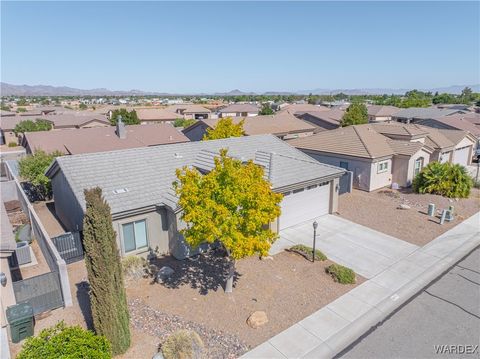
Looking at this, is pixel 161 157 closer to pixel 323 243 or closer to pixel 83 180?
pixel 83 180

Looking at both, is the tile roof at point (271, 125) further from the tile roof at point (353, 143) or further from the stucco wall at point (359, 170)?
the stucco wall at point (359, 170)

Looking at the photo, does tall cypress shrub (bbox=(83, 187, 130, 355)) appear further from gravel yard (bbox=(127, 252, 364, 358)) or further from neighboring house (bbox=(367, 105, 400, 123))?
neighboring house (bbox=(367, 105, 400, 123))

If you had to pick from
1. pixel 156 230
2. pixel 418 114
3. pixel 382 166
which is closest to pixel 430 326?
pixel 156 230

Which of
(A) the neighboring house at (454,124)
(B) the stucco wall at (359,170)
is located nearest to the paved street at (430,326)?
(B) the stucco wall at (359,170)

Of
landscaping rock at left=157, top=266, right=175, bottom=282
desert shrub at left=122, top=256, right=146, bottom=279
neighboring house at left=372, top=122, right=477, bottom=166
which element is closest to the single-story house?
neighboring house at left=372, top=122, right=477, bottom=166

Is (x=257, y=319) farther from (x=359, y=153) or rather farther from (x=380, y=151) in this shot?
(x=380, y=151)

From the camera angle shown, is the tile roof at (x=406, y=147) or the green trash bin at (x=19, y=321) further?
the tile roof at (x=406, y=147)

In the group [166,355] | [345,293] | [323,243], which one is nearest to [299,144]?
[323,243]
